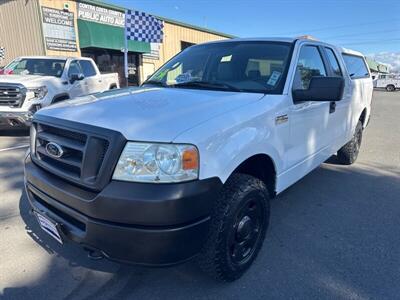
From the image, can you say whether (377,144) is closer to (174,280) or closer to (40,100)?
(174,280)

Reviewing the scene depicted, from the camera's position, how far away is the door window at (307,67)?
10.7ft

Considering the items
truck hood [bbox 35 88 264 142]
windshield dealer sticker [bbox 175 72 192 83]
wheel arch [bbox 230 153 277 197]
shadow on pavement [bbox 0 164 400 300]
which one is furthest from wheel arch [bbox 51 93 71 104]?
wheel arch [bbox 230 153 277 197]

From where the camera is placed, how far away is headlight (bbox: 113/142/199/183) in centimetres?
198

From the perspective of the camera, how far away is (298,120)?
10.4 ft

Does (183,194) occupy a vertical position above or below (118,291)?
above

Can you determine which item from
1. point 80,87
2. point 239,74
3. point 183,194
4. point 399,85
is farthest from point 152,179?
point 399,85

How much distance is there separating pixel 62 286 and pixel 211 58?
99.7 inches

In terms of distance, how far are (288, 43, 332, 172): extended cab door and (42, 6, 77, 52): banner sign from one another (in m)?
13.6

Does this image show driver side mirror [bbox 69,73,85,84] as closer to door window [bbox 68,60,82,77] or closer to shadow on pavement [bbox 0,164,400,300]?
door window [bbox 68,60,82,77]

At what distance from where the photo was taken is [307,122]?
336 cm

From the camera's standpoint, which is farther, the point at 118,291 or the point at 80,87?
the point at 80,87

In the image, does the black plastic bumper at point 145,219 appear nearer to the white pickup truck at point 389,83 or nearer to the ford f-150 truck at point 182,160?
the ford f-150 truck at point 182,160

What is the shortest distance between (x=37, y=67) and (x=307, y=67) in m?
7.45

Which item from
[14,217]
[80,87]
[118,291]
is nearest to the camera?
[118,291]
